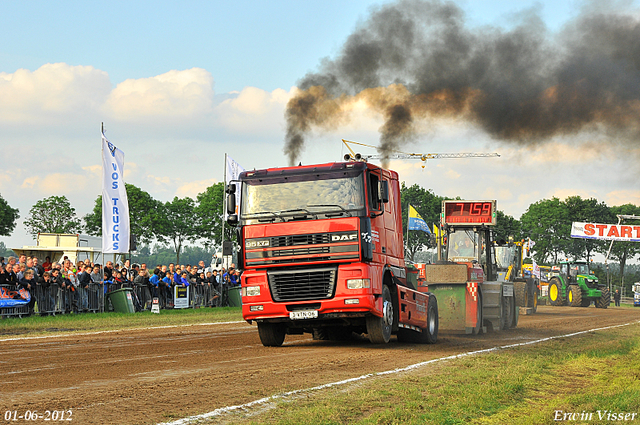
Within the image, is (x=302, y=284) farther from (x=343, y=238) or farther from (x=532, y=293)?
(x=532, y=293)

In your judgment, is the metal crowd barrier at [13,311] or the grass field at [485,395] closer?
the grass field at [485,395]

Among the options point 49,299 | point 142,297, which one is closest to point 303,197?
point 49,299

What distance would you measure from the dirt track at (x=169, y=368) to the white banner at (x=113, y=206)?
741 cm

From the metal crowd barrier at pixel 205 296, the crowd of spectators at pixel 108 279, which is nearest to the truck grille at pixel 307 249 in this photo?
the crowd of spectators at pixel 108 279

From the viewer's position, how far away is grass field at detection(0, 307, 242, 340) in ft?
61.7

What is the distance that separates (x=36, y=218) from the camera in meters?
80.2

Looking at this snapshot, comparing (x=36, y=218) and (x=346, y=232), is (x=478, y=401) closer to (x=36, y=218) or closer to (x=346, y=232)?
(x=346, y=232)

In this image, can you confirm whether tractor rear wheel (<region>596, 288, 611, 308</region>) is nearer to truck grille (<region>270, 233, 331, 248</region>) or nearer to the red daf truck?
the red daf truck

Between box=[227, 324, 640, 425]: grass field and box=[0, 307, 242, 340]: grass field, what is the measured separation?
10999mm

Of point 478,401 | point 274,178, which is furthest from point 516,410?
point 274,178

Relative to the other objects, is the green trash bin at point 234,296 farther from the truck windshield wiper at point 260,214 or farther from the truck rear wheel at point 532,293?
the truck windshield wiper at point 260,214

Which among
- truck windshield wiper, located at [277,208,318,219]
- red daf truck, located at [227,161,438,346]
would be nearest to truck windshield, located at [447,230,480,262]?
red daf truck, located at [227,161,438,346]

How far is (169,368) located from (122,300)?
1586 cm

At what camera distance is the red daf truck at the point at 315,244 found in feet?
43.6
